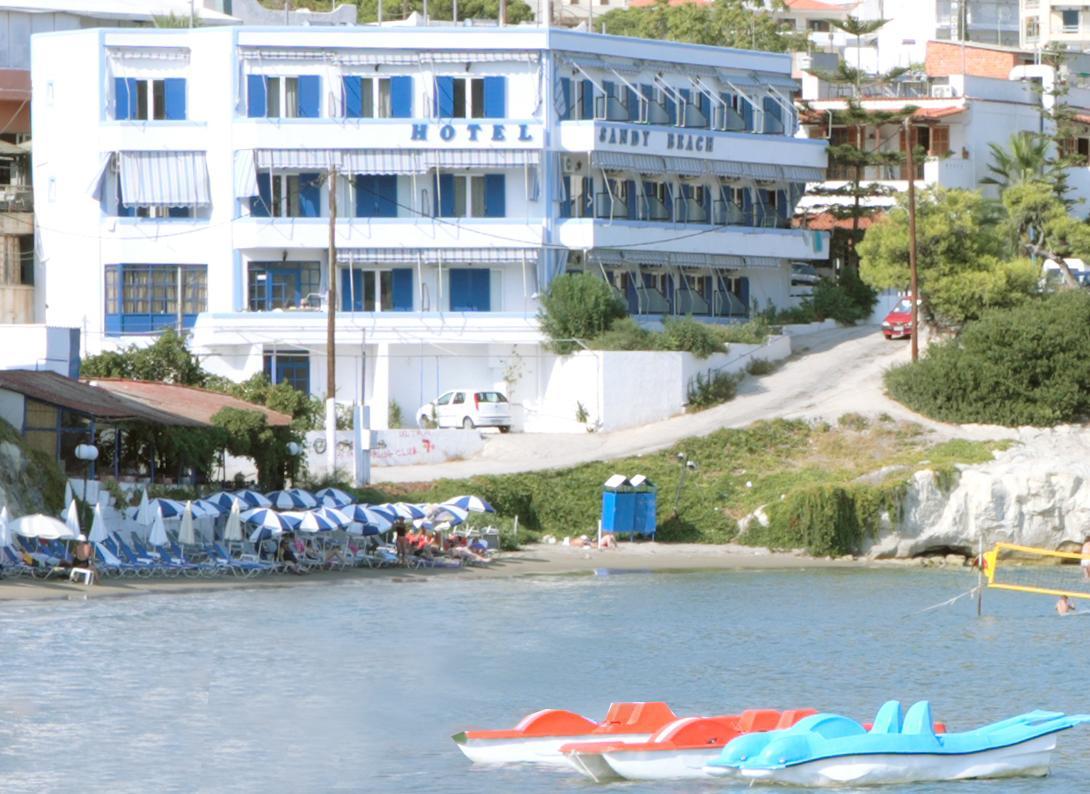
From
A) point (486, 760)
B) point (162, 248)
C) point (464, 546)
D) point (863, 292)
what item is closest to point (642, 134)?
point (863, 292)

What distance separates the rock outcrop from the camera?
57.0m

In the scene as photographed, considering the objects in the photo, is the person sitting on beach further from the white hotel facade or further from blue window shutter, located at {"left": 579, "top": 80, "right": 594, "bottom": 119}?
blue window shutter, located at {"left": 579, "top": 80, "right": 594, "bottom": 119}

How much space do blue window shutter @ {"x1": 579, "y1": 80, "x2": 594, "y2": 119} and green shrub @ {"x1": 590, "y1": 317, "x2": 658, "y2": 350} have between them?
7835 millimetres

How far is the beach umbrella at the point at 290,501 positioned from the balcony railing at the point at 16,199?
91.2 feet

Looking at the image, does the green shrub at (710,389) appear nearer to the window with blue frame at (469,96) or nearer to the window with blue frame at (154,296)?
the window with blue frame at (469,96)

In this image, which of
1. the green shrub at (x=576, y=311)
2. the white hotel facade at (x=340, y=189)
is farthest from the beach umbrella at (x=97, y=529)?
the green shrub at (x=576, y=311)

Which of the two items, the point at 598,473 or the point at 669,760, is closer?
the point at 669,760

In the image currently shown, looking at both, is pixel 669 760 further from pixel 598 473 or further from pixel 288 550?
pixel 598 473

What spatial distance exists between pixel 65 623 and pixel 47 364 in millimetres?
17242

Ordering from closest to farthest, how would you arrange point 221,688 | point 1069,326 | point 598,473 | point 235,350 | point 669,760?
point 669,760 < point 221,688 < point 598,473 < point 1069,326 < point 235,350

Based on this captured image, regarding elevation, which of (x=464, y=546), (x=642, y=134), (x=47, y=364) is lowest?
(x=464, y=546)

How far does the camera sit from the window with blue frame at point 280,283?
70000mm

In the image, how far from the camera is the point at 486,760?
91.0ft

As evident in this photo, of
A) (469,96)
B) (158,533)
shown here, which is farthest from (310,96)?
(158,533)
